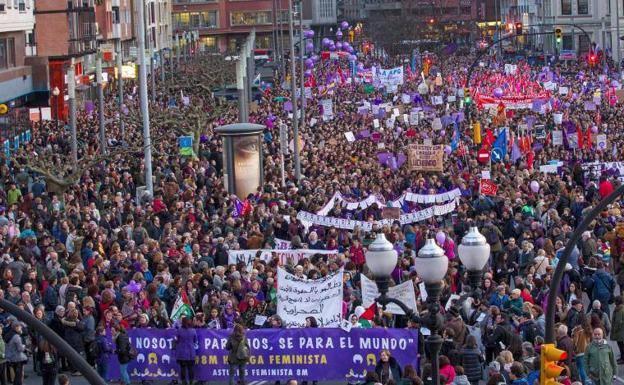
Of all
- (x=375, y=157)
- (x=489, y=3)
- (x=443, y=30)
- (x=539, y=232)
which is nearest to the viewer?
(x=539, y=232)

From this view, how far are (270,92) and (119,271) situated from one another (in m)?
53.2

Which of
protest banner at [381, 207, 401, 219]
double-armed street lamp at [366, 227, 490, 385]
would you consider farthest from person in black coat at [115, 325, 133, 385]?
protest banner at [381, 207, 401, 219]

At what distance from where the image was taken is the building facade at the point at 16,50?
66.8 meters

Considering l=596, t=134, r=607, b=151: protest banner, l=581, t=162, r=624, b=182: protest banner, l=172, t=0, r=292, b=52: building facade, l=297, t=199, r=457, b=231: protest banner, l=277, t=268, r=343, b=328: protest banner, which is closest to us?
l=277, t=268, r=343, b=328: protest banner

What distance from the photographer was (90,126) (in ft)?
185

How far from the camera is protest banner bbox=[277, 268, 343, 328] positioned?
73.8 ft

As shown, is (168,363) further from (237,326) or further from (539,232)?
(539,232)

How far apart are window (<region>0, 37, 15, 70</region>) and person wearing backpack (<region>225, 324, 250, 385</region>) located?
154ft

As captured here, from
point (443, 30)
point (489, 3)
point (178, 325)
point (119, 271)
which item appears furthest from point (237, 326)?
point (489, 3)

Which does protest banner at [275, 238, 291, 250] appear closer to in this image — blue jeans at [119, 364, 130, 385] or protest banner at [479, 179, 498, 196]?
protest banner at [479, 179, 498, 196]

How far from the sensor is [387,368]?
2036 centimetres

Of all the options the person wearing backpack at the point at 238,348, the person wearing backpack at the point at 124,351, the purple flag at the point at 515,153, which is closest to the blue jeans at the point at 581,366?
the person wearing backpack at the point at 238,348

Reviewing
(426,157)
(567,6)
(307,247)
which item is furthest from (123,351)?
(567,6)

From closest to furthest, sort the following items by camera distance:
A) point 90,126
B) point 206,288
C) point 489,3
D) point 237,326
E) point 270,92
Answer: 1. point 237,326
2. point 206,288
3. point 90,126
4. point 270,92
5. point 489,3
